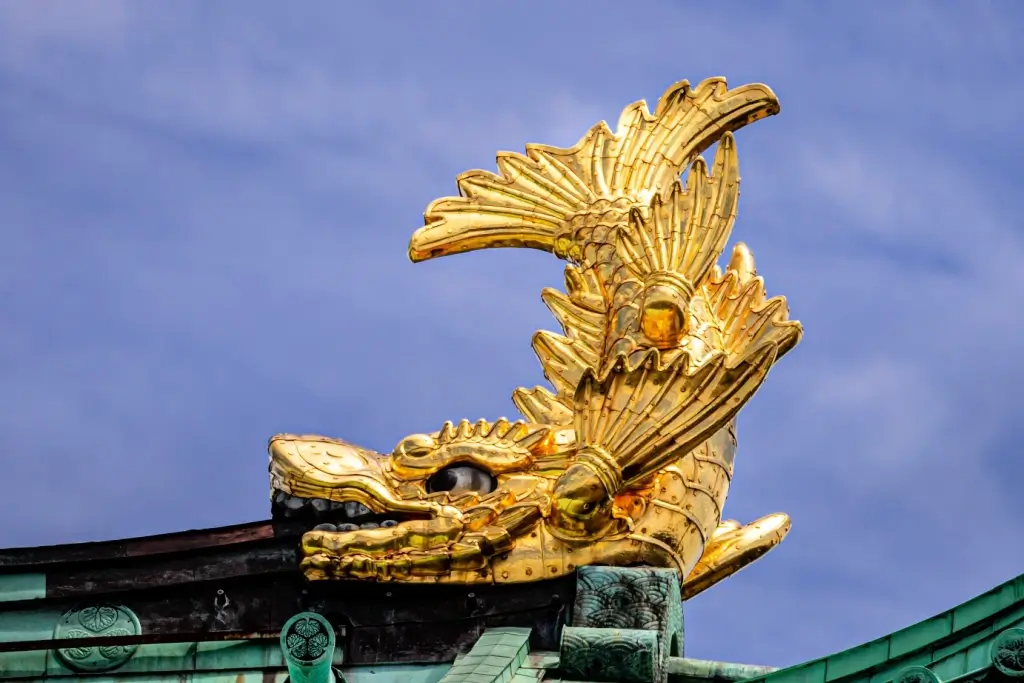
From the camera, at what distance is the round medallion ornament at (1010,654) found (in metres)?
16.3

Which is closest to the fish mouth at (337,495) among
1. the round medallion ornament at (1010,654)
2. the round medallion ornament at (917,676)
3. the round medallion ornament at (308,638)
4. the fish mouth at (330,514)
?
the fish mouth at (330,514)

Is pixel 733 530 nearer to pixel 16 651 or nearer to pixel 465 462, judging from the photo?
pixel 465 462

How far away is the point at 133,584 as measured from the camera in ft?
65.9

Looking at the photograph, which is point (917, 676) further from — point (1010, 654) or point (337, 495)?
point (337, 495)

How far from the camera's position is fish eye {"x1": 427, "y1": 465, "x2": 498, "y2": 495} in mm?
20250

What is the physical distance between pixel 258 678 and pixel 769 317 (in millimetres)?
3924

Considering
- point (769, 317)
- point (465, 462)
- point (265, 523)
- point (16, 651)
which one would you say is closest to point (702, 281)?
point (769, 317)

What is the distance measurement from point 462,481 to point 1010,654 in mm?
4926

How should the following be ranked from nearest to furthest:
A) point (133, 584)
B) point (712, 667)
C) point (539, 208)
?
point (712, 667), point (133, 584), point (539, 208)

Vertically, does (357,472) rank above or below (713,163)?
below

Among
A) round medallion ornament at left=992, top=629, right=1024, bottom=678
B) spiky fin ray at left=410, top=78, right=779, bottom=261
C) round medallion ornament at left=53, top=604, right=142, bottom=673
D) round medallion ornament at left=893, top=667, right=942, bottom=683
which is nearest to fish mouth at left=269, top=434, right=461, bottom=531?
round medallion ornament at left=53, top=604, right=142, bottom=673

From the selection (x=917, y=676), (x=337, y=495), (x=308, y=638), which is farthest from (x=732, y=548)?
(x=917, y=676)

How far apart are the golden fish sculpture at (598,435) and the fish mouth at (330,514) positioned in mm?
13

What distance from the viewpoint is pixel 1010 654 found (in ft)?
53.7
